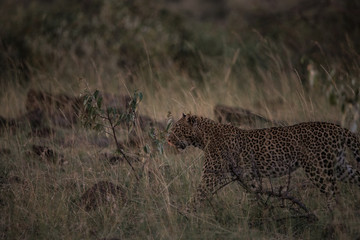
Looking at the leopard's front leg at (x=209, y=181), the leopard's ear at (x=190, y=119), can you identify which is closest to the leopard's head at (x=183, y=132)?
the leopard's ear at (x=190, y=119)

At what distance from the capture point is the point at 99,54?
14.9 meters

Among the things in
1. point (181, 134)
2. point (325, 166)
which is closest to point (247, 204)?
point (325, 166)

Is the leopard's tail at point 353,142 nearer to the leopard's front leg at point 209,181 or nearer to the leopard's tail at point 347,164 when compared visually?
the leopard's tail at point 347,164

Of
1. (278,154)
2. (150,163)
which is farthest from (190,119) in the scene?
(278,154)

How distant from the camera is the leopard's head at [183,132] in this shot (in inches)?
259

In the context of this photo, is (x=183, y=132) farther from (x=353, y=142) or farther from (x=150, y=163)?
(x=353, y=142)

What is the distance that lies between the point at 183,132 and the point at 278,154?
131cm

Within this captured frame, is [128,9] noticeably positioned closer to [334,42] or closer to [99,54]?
[99,54]

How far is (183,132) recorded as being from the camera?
6.63 m

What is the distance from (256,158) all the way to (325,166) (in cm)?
80

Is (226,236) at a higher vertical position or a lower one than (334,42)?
lower

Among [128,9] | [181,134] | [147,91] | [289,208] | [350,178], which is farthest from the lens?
[128,9]

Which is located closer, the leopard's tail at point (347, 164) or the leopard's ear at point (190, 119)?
the leopard's tail at point (347, 164)

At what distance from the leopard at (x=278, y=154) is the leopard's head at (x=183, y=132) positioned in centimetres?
4
